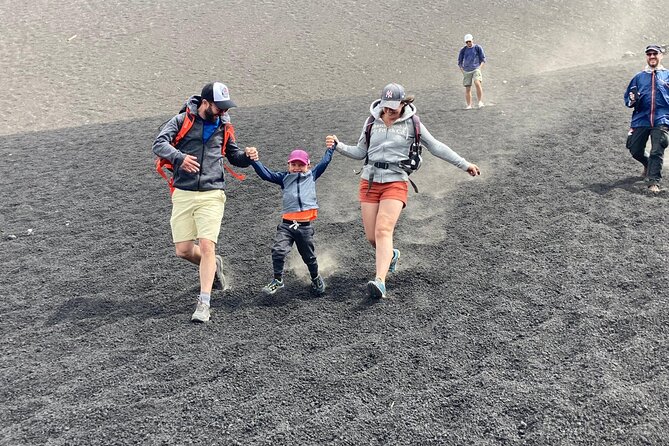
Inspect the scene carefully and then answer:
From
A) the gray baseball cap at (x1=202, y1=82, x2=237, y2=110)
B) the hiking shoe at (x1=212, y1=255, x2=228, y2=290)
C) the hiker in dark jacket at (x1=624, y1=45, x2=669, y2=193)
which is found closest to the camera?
the gray baseball cap at (x1=202, y1=82, x2=237, y2=110)

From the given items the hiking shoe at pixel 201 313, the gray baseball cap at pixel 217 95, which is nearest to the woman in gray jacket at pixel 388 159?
the gray baseball cap at pixel 217 95

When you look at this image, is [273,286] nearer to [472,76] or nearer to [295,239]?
[295,239]

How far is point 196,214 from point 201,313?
93cm

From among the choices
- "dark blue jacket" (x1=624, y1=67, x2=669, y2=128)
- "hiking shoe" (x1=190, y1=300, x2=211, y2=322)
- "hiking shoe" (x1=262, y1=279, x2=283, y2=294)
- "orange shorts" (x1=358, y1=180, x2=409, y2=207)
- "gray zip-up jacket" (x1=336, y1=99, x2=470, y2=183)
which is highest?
"dark blue jacket" (x1=624, y1=67, x2=669, y2=128)

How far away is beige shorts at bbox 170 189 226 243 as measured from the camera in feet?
17.1

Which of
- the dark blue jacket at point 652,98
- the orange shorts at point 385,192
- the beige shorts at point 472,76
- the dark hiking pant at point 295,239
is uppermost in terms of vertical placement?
the beige shorts at point 472,76

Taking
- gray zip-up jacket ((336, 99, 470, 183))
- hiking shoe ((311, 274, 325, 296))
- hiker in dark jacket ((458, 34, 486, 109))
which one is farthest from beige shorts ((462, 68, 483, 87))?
hiking shoe ((311, 274, 325, 296))

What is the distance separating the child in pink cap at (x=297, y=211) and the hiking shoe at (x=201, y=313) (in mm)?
648

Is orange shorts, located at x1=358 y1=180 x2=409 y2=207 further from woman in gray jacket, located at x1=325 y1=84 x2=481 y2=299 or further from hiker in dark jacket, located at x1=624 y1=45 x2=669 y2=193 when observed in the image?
hiker in dark jacket, located at x1=624 y1=45 x2=669 y2=193

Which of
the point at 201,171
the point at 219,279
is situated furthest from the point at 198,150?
the point at 219,279

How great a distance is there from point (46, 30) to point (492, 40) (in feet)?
55.6

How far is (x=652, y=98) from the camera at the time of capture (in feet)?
24.2

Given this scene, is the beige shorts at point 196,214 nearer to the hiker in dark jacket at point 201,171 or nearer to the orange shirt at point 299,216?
the hiker in dark jacket at point 201,171

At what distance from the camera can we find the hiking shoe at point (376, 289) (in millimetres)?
5082
